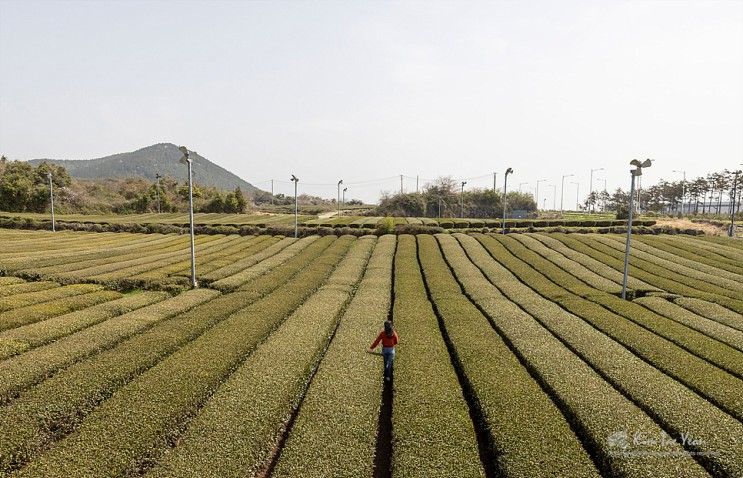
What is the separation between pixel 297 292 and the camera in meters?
27.0

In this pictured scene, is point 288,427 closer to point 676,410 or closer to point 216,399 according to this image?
point 216,399

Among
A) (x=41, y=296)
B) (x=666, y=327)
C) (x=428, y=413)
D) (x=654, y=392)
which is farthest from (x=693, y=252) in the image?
(x=41, y=296)

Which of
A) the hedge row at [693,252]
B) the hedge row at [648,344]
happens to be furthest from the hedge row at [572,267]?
the hedge row at [693,252]

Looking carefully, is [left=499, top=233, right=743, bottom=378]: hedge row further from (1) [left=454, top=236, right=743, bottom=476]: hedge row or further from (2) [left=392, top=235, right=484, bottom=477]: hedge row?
(2) [left=392, top=235, right=484, bottom=477]: hedge row

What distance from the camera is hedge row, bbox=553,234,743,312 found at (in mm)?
26109

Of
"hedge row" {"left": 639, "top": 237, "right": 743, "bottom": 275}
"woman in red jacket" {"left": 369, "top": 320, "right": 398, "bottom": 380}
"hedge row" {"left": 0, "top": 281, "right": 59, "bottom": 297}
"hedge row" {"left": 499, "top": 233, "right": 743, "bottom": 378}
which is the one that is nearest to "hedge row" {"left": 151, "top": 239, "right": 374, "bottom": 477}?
"woman in red jacket" {"left": 369, "top": 320, "right": 398, "bottom": 380}

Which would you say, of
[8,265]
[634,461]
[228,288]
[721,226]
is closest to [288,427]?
[634,461]

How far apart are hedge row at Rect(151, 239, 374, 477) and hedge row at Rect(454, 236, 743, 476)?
30.5 ft

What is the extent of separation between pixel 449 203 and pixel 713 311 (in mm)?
85913

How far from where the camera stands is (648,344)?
58.7 feet

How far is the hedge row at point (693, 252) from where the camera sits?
125 feet

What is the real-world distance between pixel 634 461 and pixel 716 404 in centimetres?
561

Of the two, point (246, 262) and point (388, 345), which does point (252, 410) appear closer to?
point (388, 345)

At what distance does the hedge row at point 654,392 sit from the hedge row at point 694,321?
16.9 feet
